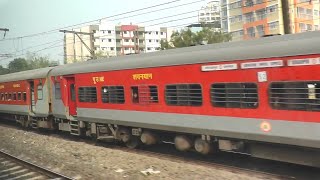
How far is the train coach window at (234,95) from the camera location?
10078 mm

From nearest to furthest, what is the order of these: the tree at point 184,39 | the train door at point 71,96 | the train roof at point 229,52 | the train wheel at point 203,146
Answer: the train roof at point 229,52 → the train wheel at point 203,146 → the train door at point 71,96 → the tree at point 184,39

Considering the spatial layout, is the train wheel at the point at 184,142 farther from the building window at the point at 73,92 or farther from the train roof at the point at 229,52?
the building window at the point at 73,92

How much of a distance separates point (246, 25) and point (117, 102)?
52.2 meters

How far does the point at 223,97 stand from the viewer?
1084 cm

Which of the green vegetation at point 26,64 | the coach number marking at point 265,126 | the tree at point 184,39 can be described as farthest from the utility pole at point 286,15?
the green vegetation at point 26,64

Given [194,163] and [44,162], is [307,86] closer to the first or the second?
[194,163]

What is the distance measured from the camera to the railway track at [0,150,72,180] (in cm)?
1205

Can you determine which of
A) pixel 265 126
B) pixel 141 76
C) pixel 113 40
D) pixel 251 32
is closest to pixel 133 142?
pixel 141 76

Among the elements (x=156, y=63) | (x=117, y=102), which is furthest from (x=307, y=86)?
(x=117, y=102)

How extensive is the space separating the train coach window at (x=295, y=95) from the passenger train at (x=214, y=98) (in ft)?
0.07

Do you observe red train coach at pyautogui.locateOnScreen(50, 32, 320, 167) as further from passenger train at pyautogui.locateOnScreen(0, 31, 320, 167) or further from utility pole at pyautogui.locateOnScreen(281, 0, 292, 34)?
utility pole at pyautogui.locateOnScreen(281, 0, 292, 34)

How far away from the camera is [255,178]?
9.77 metres

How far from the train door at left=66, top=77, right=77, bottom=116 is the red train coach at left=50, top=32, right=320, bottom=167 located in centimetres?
274

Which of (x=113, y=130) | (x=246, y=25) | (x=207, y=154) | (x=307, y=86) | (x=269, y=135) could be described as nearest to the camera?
(x=307, y=86)
